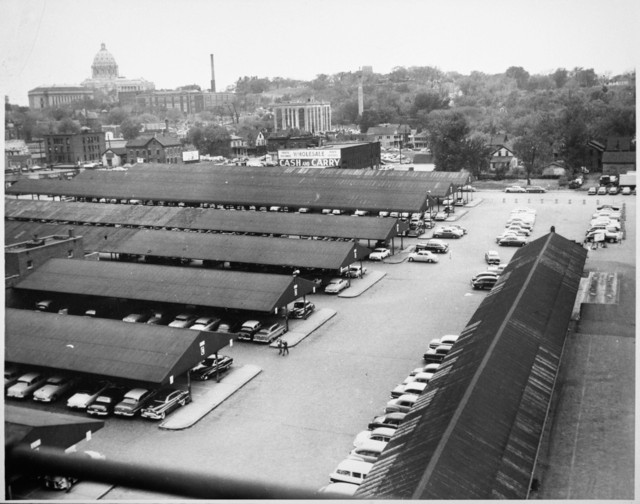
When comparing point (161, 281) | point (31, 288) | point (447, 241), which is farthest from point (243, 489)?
point (447, 241)

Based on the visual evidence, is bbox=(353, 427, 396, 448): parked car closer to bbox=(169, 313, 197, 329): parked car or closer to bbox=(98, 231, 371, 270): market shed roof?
bbox=(169, 313, 197, 329): parked car

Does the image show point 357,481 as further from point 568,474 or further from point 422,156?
point 422,156

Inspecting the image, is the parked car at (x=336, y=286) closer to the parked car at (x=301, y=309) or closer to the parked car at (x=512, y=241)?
the parked car at (x=301, y=309)

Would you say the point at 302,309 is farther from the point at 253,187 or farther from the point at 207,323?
the point at 253,187

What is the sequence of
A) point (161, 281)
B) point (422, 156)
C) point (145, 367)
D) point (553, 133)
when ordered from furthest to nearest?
point (422, 156) < point (553, 133) < point (161, 281) < point (145, 367)

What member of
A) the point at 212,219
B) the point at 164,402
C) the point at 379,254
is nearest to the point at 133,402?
the point at 164,402
